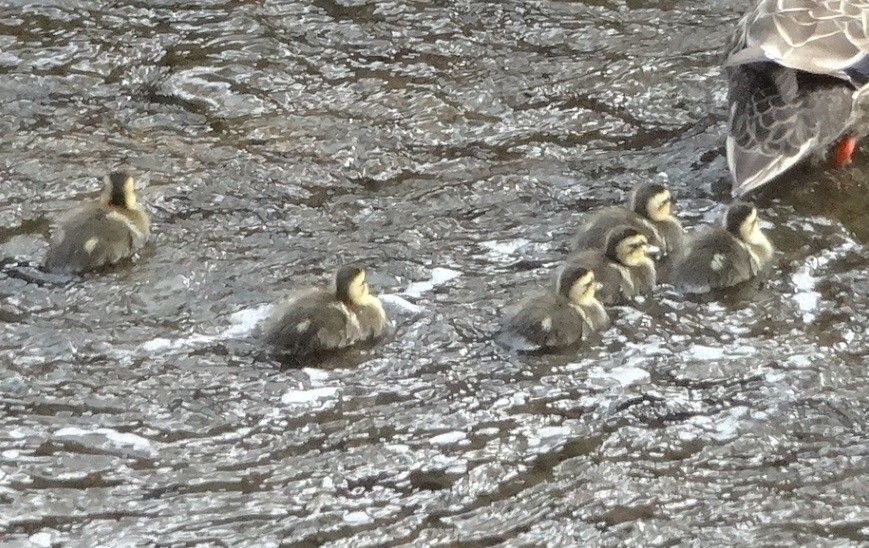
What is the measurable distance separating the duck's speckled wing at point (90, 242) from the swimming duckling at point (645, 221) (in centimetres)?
161

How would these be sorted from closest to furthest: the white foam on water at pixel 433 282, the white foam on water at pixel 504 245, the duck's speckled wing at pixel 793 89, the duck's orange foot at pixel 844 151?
the white foam on water at pixel 433 282 → the white foam on water at pixel 504 245 → the duck's speckled wing at pixel 793 89 → the duck's orange foot at pixel 844 151

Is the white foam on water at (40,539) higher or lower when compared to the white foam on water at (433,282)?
lower

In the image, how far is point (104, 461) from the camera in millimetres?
4051

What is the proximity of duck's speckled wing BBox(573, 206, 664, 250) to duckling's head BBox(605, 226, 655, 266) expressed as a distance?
0.10 metres

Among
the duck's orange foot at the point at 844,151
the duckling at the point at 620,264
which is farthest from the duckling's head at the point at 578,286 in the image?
the duck's orange foot at the point at 844,151

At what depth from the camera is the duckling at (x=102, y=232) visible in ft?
16.3

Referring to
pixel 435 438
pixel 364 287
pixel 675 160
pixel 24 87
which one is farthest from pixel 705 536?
pixel 24 87

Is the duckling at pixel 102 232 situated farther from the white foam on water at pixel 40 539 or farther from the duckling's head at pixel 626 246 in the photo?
the duckling's head at pixel 626 246

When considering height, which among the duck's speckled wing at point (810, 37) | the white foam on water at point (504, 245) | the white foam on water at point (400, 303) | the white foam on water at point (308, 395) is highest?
the duck's speckled wing at point (810, 37)

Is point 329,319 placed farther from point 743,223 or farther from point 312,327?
point 743,223

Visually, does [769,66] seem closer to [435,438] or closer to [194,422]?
[435,438]

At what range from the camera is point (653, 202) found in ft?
17.3

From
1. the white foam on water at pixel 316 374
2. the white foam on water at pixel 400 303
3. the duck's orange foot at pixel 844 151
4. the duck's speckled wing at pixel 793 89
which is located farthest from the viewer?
the duck's orange foot at pixel 844 151

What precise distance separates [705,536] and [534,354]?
99 centimetres
